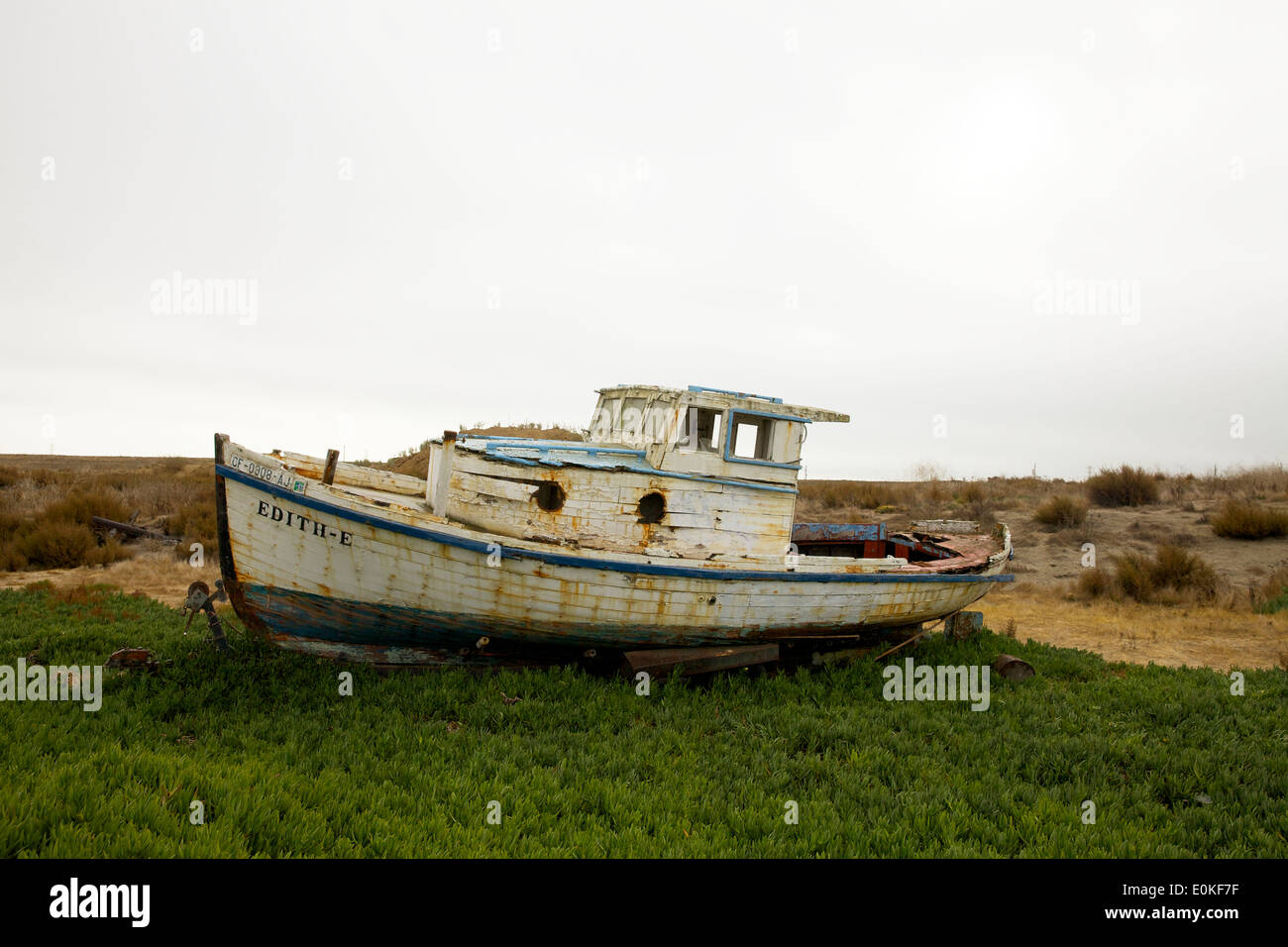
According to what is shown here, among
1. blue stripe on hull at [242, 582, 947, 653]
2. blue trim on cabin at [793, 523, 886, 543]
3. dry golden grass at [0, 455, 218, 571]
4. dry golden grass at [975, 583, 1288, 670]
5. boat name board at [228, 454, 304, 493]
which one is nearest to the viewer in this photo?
boat name board at [228, 454, 304, 493]

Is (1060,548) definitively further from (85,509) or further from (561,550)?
(85,509)

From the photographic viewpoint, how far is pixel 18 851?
3.73 m

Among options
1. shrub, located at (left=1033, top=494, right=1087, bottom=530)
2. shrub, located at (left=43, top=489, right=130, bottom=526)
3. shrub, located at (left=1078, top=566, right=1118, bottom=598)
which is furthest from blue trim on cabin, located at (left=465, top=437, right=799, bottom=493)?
shrub, located at (left=1033, top=494, right=1087, bottom=530)

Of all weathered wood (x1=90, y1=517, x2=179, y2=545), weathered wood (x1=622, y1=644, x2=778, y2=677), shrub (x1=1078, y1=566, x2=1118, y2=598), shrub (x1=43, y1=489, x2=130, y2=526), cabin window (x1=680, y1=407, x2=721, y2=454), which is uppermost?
cabin window (x1=680, y1=407, x2=721, y2=454)

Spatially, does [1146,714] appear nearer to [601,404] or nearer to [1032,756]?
[1032,756]

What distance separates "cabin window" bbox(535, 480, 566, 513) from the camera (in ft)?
27.6

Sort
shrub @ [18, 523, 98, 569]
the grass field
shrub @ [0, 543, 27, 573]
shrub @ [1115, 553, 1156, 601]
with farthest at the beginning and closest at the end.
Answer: shrub @ [1115, 553, 1156, 601], shrub @ [18, 523, 98, 569], shrub @ [0, 543, 27, 573], the grass field

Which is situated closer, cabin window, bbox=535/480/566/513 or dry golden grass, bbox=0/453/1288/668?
cabin window, bbox=535/480/566/513

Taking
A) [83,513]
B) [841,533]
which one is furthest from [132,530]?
[841,533]

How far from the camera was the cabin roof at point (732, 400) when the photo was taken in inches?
362

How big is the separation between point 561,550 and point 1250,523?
2033 centimetres

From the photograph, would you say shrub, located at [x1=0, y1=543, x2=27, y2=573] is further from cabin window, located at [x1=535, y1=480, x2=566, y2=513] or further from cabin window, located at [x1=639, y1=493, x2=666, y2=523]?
cabin window, located at [x1=639, y1=493, x2=666, y2=523]

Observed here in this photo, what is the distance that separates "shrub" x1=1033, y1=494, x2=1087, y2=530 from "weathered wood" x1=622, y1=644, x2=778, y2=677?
56.6ft
